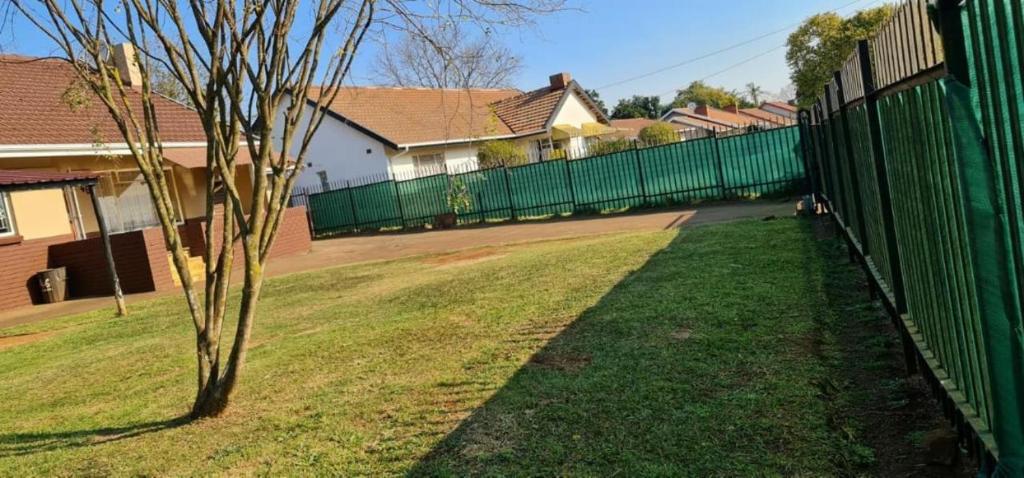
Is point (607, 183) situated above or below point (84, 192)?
below

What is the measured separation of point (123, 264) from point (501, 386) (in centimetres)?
1409

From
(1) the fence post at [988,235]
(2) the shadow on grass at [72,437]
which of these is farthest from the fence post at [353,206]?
(1) the fence post at [988,235]

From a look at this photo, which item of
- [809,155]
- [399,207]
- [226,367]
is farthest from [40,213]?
[809,155]

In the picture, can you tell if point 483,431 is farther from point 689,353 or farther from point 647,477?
point 689,353

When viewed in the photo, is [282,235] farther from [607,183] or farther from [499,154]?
[499,154]

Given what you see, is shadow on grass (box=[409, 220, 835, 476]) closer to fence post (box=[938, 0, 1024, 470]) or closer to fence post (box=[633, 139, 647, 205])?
fence post (box=[938, 0, 1024, 470])

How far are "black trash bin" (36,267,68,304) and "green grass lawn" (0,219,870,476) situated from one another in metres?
6.93

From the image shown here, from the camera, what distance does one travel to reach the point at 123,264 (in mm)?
16094

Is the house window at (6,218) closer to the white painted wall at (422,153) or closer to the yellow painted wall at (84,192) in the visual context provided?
the yellow painted wall at (84,192)

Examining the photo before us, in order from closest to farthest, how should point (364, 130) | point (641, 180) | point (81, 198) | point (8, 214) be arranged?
point (8, 214), point (81, 198), point (641, 180), point (364, 130)

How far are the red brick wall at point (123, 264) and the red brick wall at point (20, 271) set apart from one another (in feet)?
1.21

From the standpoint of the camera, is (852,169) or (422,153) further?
(422,153)

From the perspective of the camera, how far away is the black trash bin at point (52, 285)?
15.7 metres

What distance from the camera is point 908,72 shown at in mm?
2871
